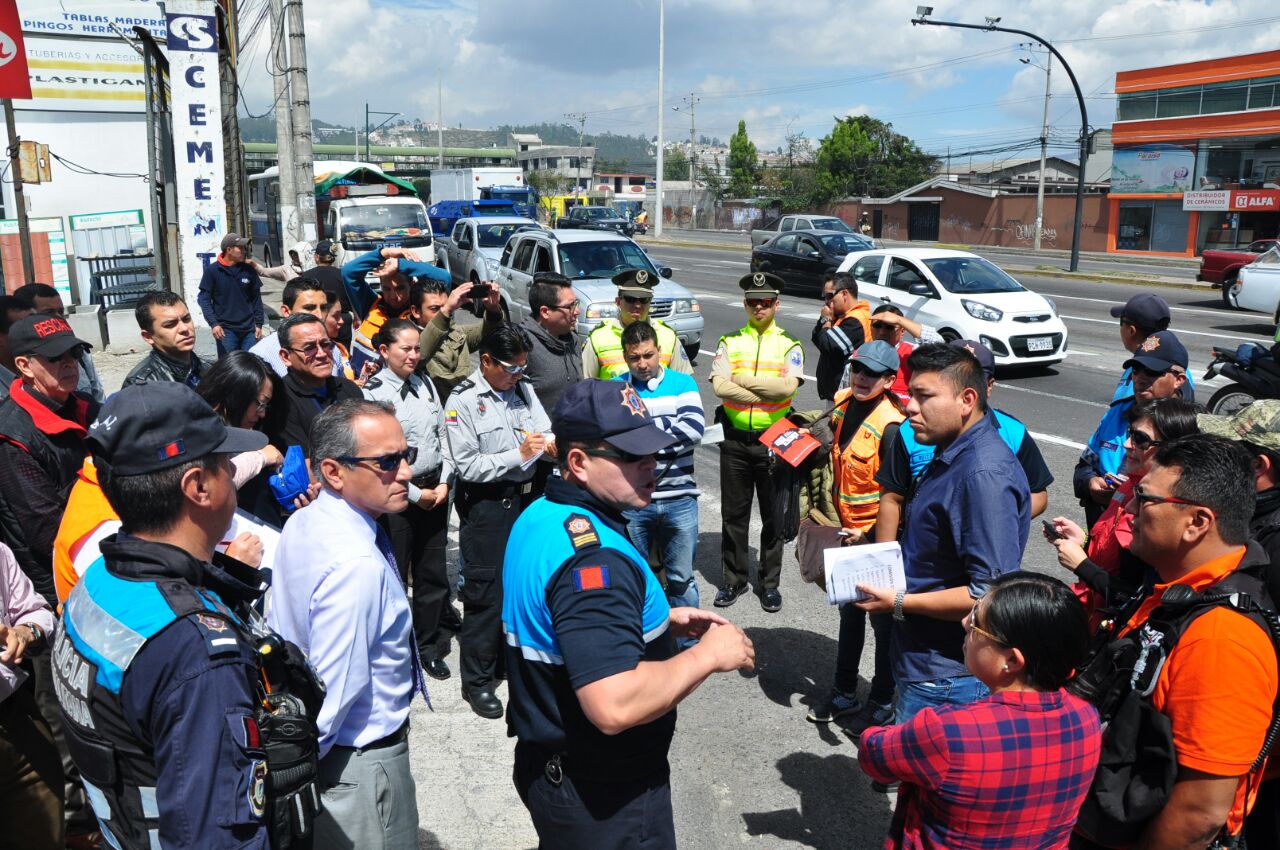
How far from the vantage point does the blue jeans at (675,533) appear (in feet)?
16.5

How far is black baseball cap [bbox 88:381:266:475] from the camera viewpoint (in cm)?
203

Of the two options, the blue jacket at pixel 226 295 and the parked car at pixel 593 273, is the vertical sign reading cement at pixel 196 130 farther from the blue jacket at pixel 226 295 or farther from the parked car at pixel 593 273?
the parked car at pixel 593 273

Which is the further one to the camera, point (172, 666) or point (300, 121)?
point (300, 121)

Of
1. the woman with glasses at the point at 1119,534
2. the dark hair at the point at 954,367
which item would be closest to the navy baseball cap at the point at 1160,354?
the woman with glasses at the point at 1119,534

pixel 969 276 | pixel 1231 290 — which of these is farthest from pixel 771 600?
pixel 1231 290

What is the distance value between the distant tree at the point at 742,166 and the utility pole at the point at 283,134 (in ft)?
194

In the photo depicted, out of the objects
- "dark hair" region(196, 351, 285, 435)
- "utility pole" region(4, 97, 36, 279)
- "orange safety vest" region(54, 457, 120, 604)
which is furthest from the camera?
"utility pole" region(4, 97, 36, 279)

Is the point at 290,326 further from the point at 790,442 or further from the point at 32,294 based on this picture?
the point at 790,442

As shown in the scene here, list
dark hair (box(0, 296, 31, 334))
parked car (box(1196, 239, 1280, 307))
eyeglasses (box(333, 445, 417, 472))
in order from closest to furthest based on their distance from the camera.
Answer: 1. eyeglasses (box(333, 445, 417, 472))
2. dark hair (box(0, 296, 31, 334))
3. parked car (box(1196, 239, 1280, 307))

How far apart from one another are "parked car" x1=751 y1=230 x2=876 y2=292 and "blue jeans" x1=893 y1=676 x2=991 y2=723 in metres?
18.5

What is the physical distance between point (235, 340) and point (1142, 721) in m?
9.85

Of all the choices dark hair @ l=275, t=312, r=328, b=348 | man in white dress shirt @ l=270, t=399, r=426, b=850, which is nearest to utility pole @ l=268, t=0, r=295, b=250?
dark hair @ l=275, t=312, r=328, b=348

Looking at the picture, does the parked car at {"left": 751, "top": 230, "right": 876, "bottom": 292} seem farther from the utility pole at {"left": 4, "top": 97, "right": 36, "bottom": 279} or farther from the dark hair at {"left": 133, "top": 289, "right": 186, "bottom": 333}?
the dark hair at {"left": 133, "top": 289, "right": 186, "bottom": 333}

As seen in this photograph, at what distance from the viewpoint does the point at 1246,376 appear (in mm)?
7992
